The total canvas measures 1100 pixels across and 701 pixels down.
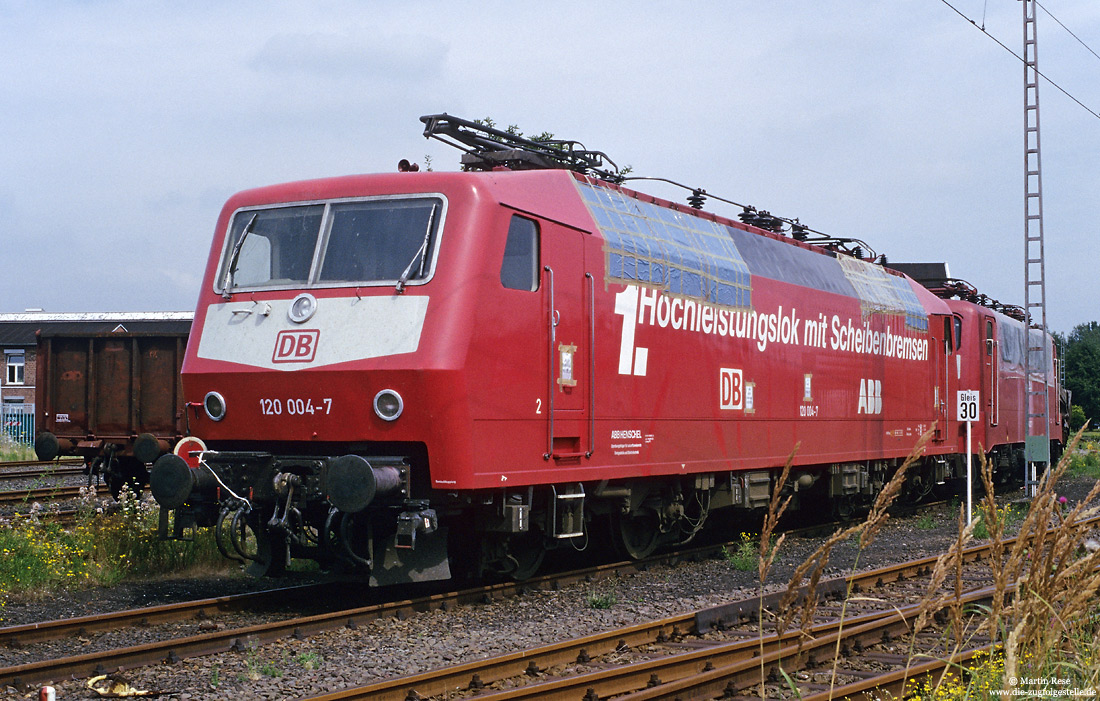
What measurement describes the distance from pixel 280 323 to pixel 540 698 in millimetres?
3844

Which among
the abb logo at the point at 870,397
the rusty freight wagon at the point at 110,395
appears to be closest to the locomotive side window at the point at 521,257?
the abb logo at the point at 870,397

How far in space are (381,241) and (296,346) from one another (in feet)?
3.26

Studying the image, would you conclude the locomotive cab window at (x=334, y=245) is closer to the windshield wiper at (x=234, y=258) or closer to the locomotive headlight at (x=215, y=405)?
the windshield wiper at (x=234, y=258)

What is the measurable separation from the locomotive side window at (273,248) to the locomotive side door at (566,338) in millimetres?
1814

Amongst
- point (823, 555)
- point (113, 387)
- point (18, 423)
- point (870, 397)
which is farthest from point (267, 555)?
point (18, 423)

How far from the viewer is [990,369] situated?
1855cm

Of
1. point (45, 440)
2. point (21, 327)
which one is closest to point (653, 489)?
point (45, 440)

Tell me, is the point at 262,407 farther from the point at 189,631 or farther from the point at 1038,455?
the point at 1038,455

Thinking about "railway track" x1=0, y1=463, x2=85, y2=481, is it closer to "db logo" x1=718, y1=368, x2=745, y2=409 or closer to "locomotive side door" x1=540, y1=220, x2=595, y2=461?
"db logo" x1=718, y1=368, x2=745, y2=409

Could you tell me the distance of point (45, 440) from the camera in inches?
535

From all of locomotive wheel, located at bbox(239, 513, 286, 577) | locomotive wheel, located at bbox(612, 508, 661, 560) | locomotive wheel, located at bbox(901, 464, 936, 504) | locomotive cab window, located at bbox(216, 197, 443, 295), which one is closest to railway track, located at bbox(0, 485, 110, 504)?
locomotive wheel, located at bbox(239, 513, 286, 577)

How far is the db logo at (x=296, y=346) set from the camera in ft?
26.2

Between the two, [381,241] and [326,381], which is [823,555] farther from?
[381,241]

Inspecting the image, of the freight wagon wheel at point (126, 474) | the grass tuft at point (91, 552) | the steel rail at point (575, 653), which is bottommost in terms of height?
the steel rail at point (575, 653)
